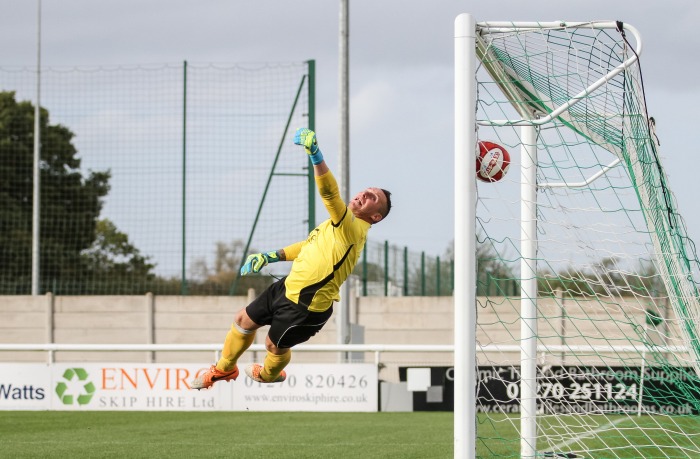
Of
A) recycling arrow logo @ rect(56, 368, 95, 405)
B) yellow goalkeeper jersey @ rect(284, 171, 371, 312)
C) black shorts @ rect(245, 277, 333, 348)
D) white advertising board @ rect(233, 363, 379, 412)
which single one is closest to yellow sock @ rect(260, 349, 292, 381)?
black shorts @ rect(245, 277, 333, 348)

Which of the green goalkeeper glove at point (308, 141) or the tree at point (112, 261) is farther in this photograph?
→ the tree at point (112, 261)

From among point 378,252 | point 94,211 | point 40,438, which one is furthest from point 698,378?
point 94,211

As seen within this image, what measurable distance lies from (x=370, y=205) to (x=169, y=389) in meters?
8.54

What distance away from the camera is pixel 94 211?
21.9m

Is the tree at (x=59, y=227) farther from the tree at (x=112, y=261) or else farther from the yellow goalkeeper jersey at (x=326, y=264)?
the yellow goalkeeper jersey at (x=326, y=264)

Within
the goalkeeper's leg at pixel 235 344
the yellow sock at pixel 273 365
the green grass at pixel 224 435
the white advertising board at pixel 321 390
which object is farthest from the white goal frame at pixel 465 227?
the white advertising board at pixel 321 390

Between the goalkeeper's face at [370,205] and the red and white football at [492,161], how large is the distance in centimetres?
89

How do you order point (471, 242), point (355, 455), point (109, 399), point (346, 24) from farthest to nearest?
1. point (346, 24)
2. point (109, 399)
3. point (355, 455)
4. point (471, 242)

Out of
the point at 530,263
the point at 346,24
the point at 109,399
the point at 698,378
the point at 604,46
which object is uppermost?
the point at 346,24

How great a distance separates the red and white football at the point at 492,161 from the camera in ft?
22.6

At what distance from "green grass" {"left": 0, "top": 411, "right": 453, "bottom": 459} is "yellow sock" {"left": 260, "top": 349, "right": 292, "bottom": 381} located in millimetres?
1205

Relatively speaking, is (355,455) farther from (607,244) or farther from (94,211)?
(94,211)

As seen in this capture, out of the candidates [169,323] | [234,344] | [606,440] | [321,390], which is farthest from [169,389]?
[234,344]

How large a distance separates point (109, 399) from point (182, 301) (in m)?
5.48
